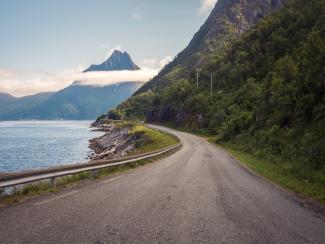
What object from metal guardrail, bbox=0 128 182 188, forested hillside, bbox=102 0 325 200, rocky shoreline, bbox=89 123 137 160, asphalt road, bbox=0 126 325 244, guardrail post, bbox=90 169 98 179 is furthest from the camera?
rocky shoreline, bbox=89 123 137 160

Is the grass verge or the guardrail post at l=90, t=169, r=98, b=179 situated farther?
the guardrail post at l=90, t=169, r=98, b=179

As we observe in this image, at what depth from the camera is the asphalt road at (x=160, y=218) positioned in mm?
5867

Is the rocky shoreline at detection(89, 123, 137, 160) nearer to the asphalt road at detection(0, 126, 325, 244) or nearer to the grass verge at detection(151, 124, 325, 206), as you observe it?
the grass verge at detection(151, 124, 325, 206)

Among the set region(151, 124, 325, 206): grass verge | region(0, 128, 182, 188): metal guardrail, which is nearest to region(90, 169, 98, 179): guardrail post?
region(0, 128, 182, 188): metal guardrail

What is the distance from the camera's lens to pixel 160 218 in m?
7.23

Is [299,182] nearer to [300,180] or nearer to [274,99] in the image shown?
[300,180]

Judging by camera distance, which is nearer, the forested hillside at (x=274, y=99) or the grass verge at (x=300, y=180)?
the grass verge at (x=300, y=180)

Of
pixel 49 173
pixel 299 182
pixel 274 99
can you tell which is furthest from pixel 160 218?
pixel 274 99

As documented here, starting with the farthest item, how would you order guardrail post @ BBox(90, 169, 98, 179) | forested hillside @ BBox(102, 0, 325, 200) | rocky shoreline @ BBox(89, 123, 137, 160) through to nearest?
rocky shoreline @ BBox(89, 123, 137, 160), forested hillside @ BBox(102, 0, 325, 200), guardrail post @ BBox(90, 169, 98, 179)

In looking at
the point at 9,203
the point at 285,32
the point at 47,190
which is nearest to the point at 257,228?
the point at 9,203

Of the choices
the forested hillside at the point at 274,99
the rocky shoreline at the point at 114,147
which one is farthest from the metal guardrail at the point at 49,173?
the rocky shoreline at the point at 114,147

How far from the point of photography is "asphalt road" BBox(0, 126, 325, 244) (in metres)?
5.87

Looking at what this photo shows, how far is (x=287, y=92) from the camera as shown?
3425 cm

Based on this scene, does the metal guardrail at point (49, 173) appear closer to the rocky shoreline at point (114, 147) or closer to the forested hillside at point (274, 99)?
the forested hillside at point (274, 99)
